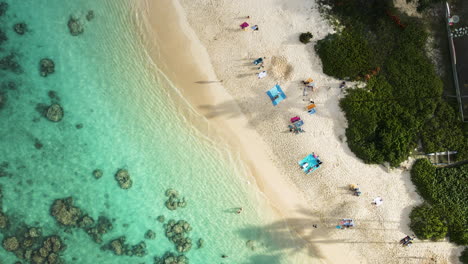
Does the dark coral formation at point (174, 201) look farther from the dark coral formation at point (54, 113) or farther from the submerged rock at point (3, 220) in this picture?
the submerged rock at point (3, 220)

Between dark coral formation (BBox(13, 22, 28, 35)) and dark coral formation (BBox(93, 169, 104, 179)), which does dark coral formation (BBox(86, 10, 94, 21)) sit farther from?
dark coral formation (BBox(93, 169, 104, 179))

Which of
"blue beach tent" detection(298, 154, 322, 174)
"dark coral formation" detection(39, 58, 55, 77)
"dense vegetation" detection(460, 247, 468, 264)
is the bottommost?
"dense vegetation" detection(460, 247, 468, 264)

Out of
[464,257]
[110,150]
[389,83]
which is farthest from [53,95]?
[464,257]

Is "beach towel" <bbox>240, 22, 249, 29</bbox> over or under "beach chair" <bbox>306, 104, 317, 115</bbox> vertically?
over

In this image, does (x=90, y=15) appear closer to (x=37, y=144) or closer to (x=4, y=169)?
(x=37, y=144)

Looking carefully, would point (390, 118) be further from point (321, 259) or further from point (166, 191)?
point (166, 191)

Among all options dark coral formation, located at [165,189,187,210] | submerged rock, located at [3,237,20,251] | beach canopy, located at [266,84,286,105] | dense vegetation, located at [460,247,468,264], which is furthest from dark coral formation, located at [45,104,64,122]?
dense vegetation, located at [460,247,468,264]
